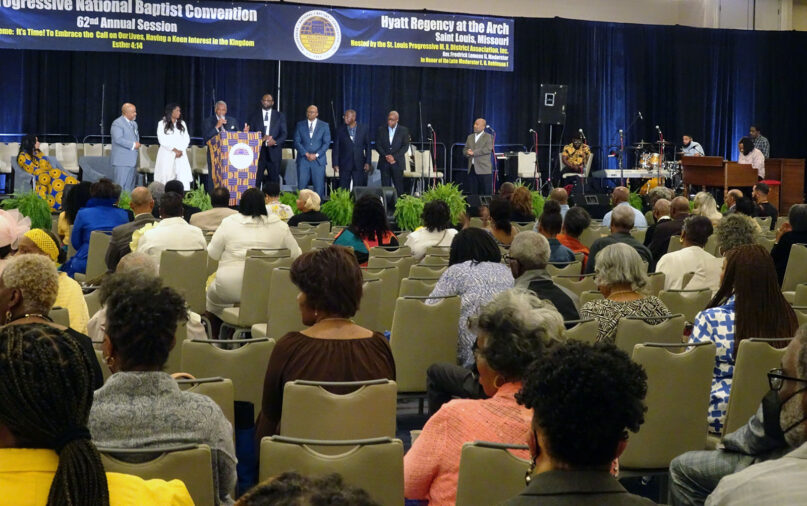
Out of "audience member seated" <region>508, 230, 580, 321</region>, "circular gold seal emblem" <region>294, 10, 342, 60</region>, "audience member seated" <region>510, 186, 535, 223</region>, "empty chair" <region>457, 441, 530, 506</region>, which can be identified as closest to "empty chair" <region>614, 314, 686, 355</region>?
"audience member seated" <region>508, 230, 580, 321</region>

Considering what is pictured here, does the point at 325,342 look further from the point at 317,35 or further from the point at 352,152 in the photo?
the point at 317,35

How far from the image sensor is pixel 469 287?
5.40 meters

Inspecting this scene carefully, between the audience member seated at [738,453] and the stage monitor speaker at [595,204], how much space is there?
1188 centimetres

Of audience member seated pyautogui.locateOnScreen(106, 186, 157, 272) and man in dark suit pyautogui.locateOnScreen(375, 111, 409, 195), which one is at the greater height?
man in dark suit pyautogui.locateOnScreen(375, 111, 409, 195)

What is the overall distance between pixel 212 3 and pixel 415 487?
13.3m

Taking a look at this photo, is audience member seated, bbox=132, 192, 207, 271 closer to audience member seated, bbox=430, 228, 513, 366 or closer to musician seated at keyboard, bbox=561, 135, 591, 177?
audience member seated, bbox=430, 228, 513, 366

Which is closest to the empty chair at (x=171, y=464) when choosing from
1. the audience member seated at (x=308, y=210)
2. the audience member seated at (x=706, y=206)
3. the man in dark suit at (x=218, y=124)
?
the audience member seated at (x=308, y=210)

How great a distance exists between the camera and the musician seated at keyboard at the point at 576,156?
60.1 ft

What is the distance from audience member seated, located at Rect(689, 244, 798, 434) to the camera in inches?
171

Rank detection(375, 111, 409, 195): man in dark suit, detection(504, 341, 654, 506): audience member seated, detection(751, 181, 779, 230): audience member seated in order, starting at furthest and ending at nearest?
1. detection(375, 111, 409, 195): man in dark suit
2. detection(751, 181, 779, 230): audience member seated
3. detection(504, 341, 654, 506): audience member seated

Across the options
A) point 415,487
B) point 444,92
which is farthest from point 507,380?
point 444,92

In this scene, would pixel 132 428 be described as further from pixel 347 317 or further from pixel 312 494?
pixel 312 494

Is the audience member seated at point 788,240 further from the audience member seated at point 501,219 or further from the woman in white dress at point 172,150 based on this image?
the woman in white dress at point 172,150

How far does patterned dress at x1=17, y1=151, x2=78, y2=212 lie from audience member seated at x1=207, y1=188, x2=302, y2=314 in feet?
24.7
